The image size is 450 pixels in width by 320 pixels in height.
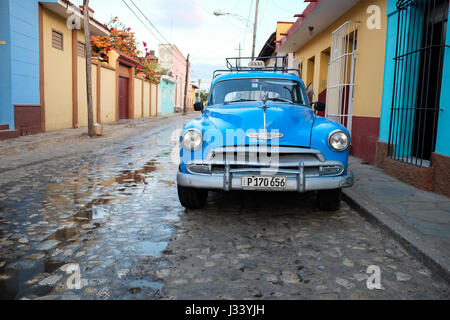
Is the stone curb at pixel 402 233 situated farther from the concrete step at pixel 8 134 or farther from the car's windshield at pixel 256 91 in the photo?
the concrete step at pixel 8 134

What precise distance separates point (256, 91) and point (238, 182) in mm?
2154

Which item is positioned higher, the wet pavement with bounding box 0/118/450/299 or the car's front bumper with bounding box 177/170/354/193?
the car's front bumper with bounding box 177/170/354/193

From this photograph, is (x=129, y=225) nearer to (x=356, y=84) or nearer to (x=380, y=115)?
(x=380, y=115)

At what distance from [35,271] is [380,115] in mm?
6591

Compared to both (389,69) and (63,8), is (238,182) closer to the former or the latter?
(389,69)

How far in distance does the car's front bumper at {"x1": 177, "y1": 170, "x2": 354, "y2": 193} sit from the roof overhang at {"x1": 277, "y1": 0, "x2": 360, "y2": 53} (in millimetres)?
6494

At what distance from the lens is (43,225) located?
3.73m

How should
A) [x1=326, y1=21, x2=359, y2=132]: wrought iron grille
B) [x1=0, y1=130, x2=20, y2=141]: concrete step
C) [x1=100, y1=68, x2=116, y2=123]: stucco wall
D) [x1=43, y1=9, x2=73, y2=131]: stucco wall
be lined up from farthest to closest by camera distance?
[x1=100, y1=68, x2=116, y2=123]: stucco wall < [x1=43, y1=9, x2=73, y2=131]: stucco wall < [x1=0, y1=130, x2=20, y2=141]: concrete step < [x1=326, y1=21, x2=359, y2=132]: wrought iron grille

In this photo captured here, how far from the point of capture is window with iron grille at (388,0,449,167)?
19.9ft

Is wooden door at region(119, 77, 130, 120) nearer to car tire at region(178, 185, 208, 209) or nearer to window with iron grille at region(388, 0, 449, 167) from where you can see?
window with iron grille at region(388, 0, 449, 167)

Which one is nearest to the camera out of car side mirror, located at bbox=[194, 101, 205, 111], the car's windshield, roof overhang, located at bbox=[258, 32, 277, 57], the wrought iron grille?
the car's windshield

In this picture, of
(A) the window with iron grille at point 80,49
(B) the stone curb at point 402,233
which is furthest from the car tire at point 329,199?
(A) the window with iron grille at point 80,49

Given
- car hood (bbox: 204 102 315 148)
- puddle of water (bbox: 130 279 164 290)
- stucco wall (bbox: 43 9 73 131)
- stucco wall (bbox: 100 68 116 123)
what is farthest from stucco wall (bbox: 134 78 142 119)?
puddle of water (bbox: 130 279 164 290)

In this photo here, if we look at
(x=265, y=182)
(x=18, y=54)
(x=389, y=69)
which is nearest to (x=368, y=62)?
(x=389, y=69)
